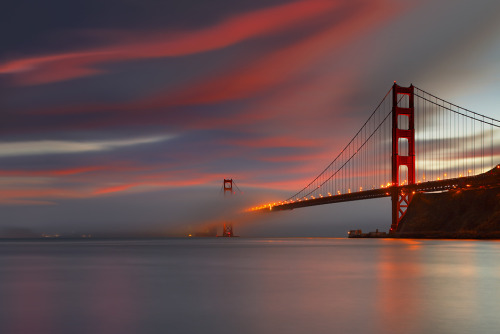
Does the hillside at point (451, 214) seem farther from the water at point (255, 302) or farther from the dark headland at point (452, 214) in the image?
the water at point (255, 302)

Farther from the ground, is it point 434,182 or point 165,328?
point 434,182

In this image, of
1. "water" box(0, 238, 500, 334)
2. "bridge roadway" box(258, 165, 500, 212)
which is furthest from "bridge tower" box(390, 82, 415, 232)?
"water" box(0, 238, 500, 334)

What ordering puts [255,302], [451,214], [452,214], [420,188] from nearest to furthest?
[255,302], [420,188], [452,214], [451,214]

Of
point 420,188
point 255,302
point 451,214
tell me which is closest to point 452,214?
point 451,214

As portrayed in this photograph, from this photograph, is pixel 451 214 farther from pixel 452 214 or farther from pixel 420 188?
pixel 420 188

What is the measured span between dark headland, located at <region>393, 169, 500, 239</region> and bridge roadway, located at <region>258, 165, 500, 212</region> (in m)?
6.74

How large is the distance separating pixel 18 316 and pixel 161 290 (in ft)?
18.9

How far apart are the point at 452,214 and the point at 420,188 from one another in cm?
1306

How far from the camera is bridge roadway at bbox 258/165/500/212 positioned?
70438 millimetres

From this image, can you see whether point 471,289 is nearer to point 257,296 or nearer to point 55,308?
point 257,296

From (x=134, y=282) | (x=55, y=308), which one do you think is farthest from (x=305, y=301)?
(x=134, y=282)

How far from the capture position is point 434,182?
75.6 meters

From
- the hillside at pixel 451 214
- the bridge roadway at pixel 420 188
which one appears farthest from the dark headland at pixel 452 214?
the bridge roadway at pixel 420 188

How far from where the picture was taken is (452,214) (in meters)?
88.2
